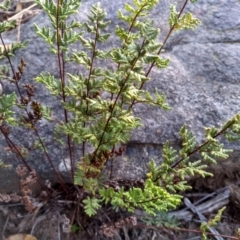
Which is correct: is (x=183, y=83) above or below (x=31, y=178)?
above

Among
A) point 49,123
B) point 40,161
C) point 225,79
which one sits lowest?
point 40,161

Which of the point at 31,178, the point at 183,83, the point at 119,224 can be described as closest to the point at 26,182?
the point at 31,178

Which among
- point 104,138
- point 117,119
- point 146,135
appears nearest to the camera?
point 117,119

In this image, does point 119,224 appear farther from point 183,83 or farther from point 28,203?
point 183,83

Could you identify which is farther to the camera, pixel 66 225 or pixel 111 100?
pixel 66 225

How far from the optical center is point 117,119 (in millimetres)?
1482

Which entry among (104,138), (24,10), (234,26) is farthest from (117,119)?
(24,10)

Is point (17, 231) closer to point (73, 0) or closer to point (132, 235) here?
point (132, 235)

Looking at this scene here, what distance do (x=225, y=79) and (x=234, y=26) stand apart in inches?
13.2

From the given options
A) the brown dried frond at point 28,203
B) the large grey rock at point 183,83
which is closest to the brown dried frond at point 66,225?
the brown dried frond at point 28,203

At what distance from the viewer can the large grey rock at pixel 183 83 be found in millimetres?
2096

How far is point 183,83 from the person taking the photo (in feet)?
7.14

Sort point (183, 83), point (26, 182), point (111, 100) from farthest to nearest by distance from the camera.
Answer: point (183, 83) → point (26, 182) → point (111, 100)

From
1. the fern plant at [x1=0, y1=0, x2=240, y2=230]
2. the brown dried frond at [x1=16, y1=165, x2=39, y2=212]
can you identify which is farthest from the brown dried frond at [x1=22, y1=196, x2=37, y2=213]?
the fern plant at [x1=0, y1=0, x2=240, y2=230]
